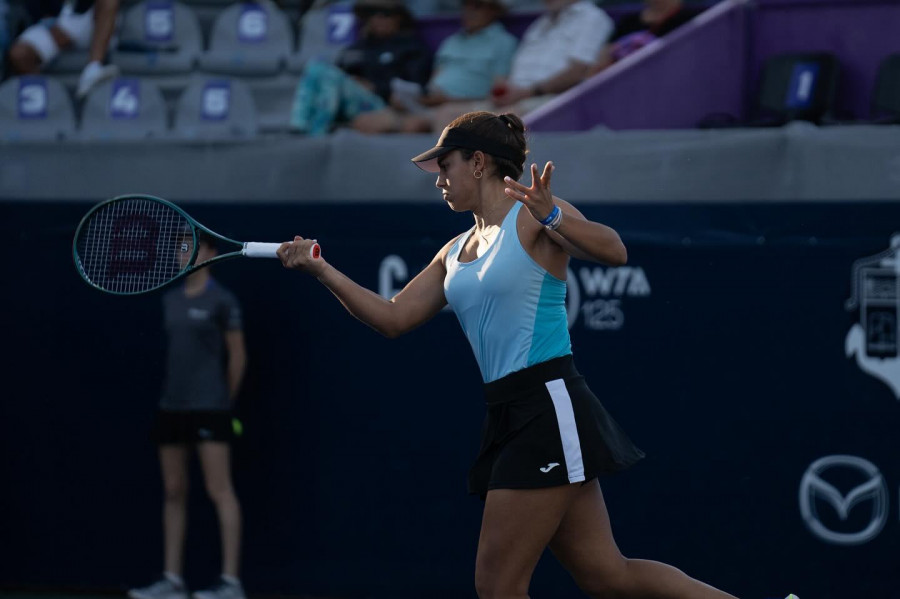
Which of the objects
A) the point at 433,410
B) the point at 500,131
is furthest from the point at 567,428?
the point at 433,410

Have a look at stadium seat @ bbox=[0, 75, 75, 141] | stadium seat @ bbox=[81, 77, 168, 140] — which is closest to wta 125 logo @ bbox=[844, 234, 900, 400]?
stadium seat @ bbox=[81, 77, 168, 140]

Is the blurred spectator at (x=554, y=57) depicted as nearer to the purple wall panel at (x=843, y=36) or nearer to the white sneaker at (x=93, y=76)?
the purple wall panel at (x=843, y=36)

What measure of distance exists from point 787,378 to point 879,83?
1.67 m

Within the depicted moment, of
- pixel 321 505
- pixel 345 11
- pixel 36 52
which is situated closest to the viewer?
pixel 321 505

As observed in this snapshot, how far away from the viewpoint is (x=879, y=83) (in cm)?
655

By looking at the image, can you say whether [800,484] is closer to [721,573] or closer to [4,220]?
[721,573]

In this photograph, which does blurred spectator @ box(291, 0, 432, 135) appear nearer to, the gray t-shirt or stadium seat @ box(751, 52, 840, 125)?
the gray t-shirt

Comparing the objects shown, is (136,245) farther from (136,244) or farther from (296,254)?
(296,254)

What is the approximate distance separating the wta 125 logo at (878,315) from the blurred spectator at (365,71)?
286 cm

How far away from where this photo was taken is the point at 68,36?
9328 mm

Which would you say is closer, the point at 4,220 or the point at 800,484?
the point at 800,484

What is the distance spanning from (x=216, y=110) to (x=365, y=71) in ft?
4.04

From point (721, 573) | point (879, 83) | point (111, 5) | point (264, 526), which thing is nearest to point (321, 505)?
point (264, 526)

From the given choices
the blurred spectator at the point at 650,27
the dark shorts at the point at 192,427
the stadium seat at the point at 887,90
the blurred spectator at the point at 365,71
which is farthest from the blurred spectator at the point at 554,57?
the dark shorts at the point at 192,427
